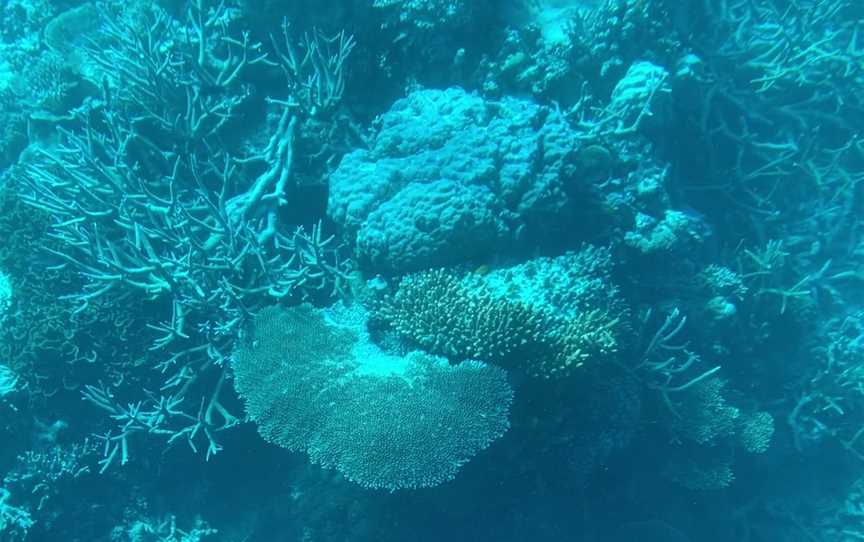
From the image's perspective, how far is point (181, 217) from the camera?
429cm

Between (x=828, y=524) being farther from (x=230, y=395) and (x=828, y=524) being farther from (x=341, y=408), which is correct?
(x=230, y=395)

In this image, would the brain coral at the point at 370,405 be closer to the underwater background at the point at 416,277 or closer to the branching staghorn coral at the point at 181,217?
the underwater background at the point at 416,277

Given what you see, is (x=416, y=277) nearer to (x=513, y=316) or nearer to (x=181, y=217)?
(x=513, y=316)

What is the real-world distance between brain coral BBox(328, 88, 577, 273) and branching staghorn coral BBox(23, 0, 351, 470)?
532 millimetres

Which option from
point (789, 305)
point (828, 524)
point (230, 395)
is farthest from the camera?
point (828, 524)

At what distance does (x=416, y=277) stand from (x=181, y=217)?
82.2 inches

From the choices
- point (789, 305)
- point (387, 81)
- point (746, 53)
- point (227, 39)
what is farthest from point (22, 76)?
point (789, 305)

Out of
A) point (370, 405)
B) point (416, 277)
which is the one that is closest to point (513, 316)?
point (416, 277)

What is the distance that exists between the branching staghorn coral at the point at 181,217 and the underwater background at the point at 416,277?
0.03 meters

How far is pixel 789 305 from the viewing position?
5789mm

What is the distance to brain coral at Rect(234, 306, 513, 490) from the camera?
3.06 m

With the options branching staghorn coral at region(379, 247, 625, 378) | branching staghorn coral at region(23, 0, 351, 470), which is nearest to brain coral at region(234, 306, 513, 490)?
branching staghorn coral at region(379, 247, 625, 378)

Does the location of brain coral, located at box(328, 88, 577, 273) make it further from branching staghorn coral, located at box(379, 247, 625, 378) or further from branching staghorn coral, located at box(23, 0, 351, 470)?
branching staghorn coral, located at box(23, 0, 351, 470)

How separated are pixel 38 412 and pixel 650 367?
5.20 metres
